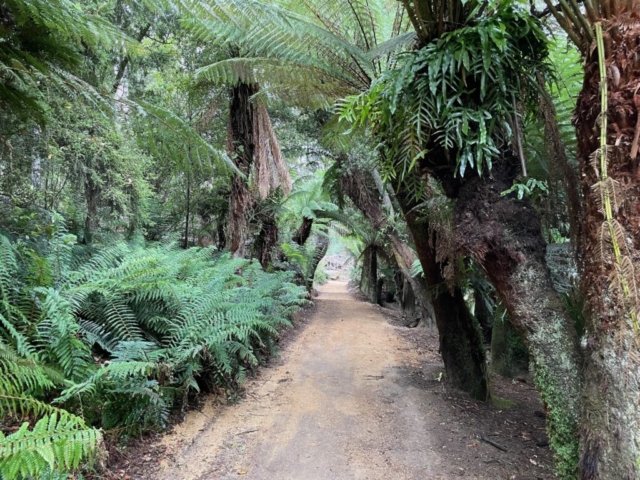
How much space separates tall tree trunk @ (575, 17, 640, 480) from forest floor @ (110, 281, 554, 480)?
1072 millimetres

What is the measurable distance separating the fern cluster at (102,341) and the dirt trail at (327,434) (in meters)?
0.41

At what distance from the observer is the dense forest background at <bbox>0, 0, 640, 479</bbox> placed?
1518 millimetres

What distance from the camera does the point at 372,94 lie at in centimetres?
231

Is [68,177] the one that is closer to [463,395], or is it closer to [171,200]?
[171,200]

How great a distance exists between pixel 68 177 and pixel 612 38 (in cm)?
625

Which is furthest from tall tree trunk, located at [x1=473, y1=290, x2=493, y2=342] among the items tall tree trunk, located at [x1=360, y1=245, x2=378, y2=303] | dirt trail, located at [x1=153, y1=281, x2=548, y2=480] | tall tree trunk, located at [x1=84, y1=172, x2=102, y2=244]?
tall tree trunk, located at [x1=84, y1=172, x2=102, y2=244]

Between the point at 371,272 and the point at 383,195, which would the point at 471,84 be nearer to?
the point at 383,195

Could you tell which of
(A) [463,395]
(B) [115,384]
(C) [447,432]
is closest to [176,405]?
(B) [115,384]

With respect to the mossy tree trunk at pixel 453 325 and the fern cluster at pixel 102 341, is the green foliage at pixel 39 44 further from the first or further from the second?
the mossy tree trunk at pixel 453 325

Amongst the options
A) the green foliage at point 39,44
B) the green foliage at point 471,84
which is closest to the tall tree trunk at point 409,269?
the green foliage at point 471,84

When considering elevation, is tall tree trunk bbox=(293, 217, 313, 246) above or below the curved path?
above

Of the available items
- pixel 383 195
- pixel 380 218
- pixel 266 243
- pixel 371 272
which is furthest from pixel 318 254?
pixel 383 195

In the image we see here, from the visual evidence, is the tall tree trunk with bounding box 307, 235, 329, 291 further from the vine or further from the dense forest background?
the vine

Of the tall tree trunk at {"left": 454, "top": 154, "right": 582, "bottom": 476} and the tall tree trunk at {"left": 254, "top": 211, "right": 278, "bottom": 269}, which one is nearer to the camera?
the tall tree trunk at {"left": 454, "top": 154, "right": 582, "bottom": 476}
